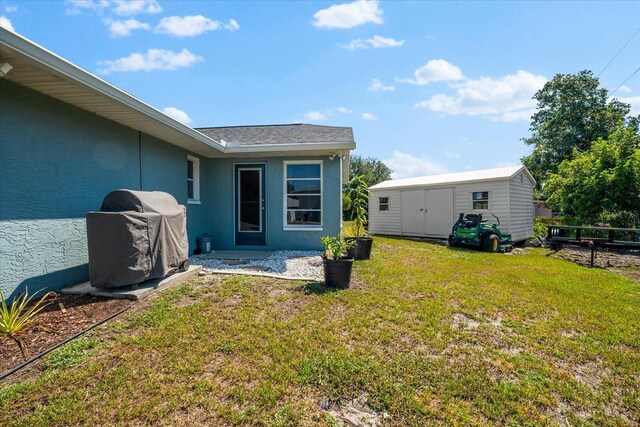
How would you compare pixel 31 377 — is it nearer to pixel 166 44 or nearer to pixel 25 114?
pixel 25 114

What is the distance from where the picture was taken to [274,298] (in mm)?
4191

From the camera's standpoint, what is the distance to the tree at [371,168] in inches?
1328

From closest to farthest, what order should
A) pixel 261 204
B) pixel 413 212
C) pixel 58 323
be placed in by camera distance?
pixel 58 323, pixel 261 204, pixel 413 212

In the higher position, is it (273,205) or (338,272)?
(273,205)

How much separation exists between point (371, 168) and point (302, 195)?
28.0m

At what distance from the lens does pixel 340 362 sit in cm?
262

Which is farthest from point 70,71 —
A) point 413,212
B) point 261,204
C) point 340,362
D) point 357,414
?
point 413,212

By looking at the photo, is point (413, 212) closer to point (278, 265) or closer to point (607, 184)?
point (607, 184)

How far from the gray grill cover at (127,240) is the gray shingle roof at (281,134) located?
3.79m

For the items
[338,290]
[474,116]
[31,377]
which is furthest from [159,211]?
[474,116]

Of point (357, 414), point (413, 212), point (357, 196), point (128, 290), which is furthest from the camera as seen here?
point (413, 212)

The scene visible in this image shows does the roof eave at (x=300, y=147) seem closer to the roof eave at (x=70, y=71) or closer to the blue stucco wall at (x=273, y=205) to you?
the blue stucco wall at (x=273, y=205)

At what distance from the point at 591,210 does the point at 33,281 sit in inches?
668

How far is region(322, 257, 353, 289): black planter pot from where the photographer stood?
15.2 feet
